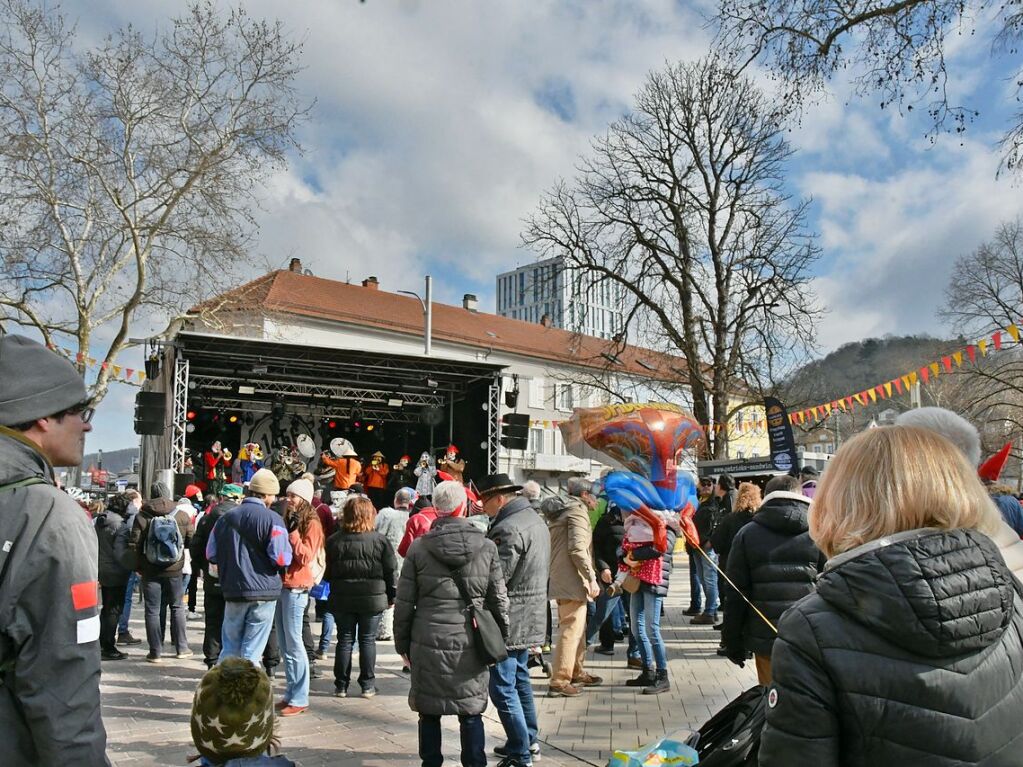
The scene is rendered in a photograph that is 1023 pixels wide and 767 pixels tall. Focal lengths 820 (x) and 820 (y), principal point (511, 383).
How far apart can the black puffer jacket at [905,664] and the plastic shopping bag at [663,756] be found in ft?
3.36

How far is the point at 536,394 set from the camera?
50344 mm

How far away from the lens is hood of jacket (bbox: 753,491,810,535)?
496cm

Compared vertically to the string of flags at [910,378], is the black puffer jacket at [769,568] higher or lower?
lower

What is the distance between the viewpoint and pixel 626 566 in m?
7.51

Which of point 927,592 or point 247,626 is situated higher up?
point 927,592

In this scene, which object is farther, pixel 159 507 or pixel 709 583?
pixel 709 583

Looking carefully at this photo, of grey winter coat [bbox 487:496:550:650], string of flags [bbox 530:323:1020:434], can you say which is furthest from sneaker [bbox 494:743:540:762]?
string of flags [bbox 530:323:1020:434]

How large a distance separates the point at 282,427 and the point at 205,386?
12.8 feet

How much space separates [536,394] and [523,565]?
44575 millimetres

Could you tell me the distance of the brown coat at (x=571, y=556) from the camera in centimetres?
729

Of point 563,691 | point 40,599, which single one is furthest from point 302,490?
point 40,599

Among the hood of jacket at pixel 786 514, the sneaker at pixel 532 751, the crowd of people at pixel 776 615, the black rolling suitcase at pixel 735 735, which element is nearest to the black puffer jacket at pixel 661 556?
the crowd of people at pixel 776 615

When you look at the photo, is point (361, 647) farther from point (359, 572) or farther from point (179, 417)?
point (179, 417)

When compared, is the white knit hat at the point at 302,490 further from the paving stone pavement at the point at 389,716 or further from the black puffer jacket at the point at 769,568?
the black puffer jacket at the point at 769,568
